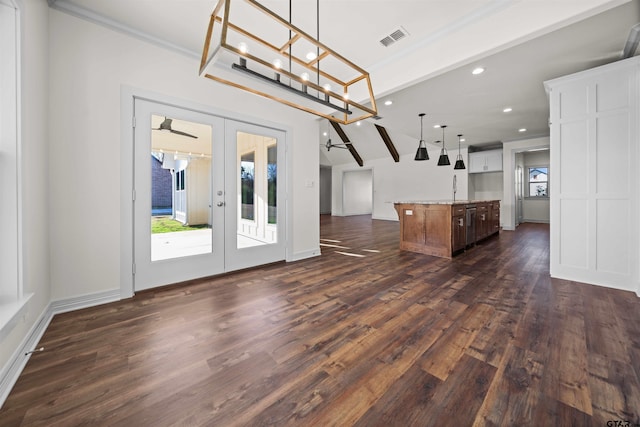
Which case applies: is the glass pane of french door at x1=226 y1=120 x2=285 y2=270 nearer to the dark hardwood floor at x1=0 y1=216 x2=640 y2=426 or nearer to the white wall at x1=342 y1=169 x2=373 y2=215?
the dark hardwood floor at x1=0 y1=216 x2=640 y2=426

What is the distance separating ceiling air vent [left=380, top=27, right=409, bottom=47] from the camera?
2643mm

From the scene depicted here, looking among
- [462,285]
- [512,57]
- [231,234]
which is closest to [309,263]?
[231,234]

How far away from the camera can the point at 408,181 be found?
9922 millimetres

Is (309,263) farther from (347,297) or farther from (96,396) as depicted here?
(96,396)

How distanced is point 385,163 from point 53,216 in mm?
10162

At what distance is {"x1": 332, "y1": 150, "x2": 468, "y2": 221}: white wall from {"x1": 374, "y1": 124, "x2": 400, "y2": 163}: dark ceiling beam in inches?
10.3

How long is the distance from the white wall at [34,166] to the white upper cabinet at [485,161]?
9.91m

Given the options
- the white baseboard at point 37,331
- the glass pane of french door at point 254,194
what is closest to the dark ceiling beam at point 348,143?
the glass pane of french door at point 254,194

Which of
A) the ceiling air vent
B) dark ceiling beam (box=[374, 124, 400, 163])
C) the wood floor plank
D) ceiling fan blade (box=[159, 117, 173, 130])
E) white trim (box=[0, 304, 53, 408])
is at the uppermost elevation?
dark ceiling beam (box=[374, 124, 400, 163])

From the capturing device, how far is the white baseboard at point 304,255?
155 inches

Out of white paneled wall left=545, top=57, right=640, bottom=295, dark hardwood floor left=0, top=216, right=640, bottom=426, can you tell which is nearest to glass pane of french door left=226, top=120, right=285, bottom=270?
dark hardwood floor left=0, top=216, right=640, bottom=426

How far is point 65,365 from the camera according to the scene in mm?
1473

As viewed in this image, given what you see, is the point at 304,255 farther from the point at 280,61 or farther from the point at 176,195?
the point at 280,61

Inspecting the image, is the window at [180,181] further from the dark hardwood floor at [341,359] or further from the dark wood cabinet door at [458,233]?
the dark wood cabinet door at [458,233]
